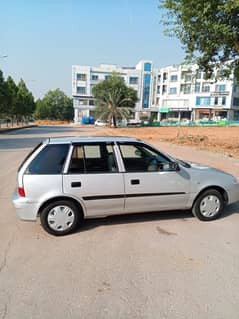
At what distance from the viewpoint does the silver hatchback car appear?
136 inches

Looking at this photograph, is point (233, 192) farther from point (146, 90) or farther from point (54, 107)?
point (54, 107)

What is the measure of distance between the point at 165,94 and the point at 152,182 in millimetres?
75778

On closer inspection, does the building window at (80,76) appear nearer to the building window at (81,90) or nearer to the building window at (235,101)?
the building window at (81,90)

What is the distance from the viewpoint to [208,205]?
416cm

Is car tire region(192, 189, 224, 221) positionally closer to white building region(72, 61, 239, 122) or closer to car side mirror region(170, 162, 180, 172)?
car side mirror region(170, 162, 180, 172)

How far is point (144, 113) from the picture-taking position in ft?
257

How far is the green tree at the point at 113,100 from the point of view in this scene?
44.5 meters

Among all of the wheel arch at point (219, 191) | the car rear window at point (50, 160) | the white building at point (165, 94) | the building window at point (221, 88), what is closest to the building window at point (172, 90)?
the white building at point (165, 94)

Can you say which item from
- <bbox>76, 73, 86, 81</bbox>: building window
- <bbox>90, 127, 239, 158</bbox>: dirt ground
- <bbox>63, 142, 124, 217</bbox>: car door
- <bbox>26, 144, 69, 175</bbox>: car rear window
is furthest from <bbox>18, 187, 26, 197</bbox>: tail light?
<bbox>76, 73, 86, 81</bbox>: building window

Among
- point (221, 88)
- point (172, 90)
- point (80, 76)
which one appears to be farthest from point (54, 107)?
point (221, 88)

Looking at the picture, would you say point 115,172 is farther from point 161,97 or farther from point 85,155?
point 161,97

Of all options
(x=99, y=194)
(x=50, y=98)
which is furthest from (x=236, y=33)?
(x=50, y=98)

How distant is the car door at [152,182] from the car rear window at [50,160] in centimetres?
102

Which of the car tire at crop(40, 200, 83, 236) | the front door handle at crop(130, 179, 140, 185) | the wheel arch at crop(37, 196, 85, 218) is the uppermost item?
the front door handle at crop(130, 179, 140, 185)
